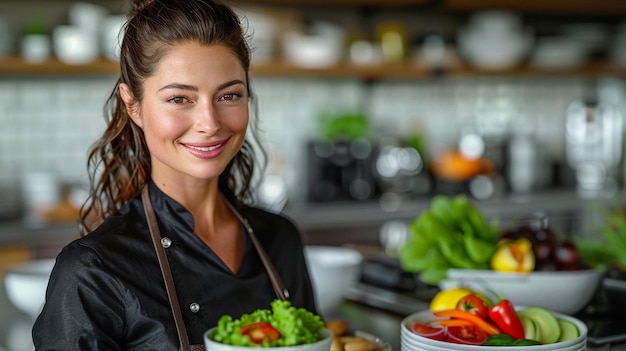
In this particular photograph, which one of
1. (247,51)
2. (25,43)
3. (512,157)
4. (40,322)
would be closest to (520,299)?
(247,51)

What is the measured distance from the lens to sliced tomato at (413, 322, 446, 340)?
1574 mm

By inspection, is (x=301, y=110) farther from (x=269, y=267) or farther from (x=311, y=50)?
(x=269, y=267)

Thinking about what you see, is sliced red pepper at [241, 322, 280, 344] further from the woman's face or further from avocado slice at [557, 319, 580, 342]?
avocado slice at [557, 319, 580, 342]

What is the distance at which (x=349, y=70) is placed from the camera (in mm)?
4508

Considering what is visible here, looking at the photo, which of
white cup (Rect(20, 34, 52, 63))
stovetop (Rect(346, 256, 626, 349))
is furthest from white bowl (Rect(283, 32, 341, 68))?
stovetop (Rect(346, 256, 626, 349))

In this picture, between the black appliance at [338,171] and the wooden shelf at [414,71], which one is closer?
the wooden shelf at [414,71]

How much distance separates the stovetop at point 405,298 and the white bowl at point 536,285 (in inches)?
2.9

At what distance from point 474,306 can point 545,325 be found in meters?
0.16

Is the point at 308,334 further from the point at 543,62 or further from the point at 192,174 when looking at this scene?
the point at 543,62

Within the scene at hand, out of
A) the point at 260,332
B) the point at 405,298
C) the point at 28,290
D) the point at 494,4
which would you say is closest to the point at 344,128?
the point at 494,4

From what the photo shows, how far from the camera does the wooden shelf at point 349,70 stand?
152 inches

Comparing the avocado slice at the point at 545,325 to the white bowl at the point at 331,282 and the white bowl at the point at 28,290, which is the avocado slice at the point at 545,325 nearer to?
the white bowl at the point at 331,282

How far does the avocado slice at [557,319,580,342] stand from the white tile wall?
176 centimetres

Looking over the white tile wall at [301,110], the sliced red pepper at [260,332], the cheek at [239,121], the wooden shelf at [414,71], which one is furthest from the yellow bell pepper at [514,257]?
the wooden shelf at [414,71]
